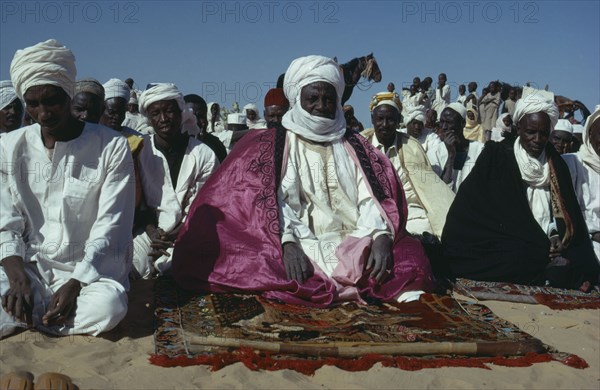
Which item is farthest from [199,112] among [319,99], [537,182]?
[537,182]

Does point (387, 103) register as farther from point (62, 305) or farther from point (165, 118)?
point (62, 305)

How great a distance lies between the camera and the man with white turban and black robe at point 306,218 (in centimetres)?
573

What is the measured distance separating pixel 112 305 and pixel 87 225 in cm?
70

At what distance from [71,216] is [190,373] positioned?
155 cm

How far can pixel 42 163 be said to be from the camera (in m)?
5.00

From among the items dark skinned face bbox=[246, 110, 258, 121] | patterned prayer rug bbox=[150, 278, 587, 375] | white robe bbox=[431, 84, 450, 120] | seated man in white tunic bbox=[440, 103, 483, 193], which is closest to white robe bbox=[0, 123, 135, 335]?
patterned prayer rug bbox=[150, 278, 587, 375]

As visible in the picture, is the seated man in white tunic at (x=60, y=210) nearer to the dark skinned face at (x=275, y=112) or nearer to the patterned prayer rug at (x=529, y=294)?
the patterned prayer rug at (x=529, y=294)

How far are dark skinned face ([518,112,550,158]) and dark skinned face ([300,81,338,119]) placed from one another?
214 cm

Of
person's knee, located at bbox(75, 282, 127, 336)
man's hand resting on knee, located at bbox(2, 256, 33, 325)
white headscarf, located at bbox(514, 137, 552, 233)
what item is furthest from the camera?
white headscarf, located at bbox(514, 137, 552, 233)

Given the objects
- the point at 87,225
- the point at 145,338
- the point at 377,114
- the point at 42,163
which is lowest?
the point at 145,338

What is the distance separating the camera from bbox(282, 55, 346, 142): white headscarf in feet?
20.8

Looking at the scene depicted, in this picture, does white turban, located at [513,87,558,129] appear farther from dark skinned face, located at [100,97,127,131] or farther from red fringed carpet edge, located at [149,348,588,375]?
dark skinned face, located at [100,97,127,131]

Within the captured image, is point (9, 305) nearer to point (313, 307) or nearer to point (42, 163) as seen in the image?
point (42, 163)

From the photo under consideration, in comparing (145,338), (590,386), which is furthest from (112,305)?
(590,386)
